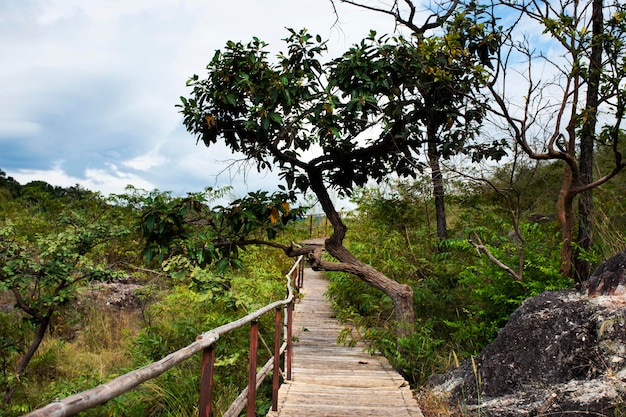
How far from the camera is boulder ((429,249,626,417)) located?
347 cm

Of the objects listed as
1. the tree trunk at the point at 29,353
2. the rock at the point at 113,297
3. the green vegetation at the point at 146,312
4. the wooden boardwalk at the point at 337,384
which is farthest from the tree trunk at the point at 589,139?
the rock at the point at 113,297

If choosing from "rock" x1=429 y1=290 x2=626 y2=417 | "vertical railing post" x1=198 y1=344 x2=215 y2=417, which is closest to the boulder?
"rock" x1=429 y1=290 x2=626 y2=417

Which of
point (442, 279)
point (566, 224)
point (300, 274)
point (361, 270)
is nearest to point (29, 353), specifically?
point (361, 270)

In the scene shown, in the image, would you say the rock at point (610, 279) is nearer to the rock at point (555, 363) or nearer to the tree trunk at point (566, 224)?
the rock at point (555, 363)

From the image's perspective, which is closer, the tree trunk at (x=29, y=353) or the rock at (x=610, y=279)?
the rock at (x=610, y=279)

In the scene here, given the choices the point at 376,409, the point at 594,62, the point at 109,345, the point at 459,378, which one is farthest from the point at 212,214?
the point at 109,345

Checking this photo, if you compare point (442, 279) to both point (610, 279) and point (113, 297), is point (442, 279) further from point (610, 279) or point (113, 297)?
point (113, 297)

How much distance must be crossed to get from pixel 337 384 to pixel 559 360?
2.43 metres

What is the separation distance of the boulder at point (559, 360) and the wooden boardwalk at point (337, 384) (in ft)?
2.03

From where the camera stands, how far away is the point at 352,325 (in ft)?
27.0

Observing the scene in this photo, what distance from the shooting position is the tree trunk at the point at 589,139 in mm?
5469

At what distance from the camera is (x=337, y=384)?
5523 mm

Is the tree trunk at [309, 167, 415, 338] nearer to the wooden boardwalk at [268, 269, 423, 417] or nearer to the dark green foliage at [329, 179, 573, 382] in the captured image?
the dark green foliage at [329, 179, 573, 382]

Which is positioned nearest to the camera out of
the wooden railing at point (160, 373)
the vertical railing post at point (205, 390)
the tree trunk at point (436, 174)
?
the wooden railing at point (160, 373)
